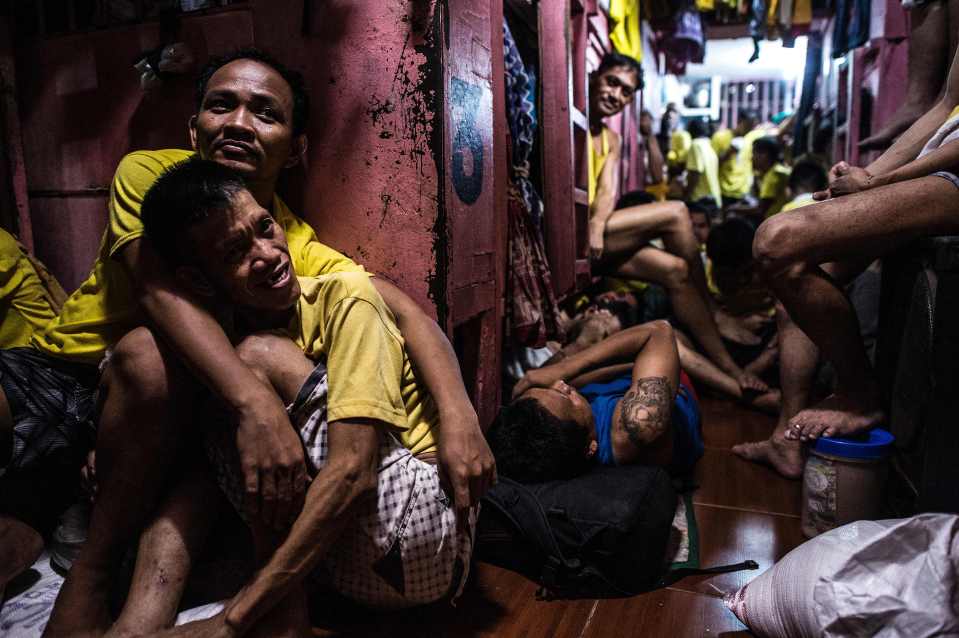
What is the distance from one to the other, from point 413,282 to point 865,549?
1.27m

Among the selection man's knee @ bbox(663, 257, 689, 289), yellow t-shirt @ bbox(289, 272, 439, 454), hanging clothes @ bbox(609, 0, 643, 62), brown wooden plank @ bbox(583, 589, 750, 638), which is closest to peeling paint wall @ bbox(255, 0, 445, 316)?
yellow t-shirt @ bbox(289, 272, 439, 454)

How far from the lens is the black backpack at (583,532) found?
1.66m

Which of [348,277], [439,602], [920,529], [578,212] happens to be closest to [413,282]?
[348,277]

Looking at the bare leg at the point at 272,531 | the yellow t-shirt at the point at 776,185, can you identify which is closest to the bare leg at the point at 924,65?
the bare leg at the point at 272,531

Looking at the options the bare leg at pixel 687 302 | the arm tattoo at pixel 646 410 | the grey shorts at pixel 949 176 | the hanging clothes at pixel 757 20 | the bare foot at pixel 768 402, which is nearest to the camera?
the grey shorts at pixel 949 176

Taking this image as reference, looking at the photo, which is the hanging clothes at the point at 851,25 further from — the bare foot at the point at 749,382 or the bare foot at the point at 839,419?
the bare foot at the point at 839,419

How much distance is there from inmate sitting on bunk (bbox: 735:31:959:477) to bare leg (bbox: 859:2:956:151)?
0.81m

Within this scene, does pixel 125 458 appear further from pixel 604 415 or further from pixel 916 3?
pixel 916 3

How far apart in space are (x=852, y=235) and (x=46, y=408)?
228cm

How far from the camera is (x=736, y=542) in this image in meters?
1.92

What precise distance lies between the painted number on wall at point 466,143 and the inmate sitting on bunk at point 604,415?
2.28 ft

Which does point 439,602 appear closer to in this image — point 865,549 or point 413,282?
point 413,282

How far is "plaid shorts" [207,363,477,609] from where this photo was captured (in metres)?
1.36

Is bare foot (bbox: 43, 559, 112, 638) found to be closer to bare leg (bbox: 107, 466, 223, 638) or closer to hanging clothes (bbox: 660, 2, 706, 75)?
bare leg (bbox: 107, 466, 223, 638)
